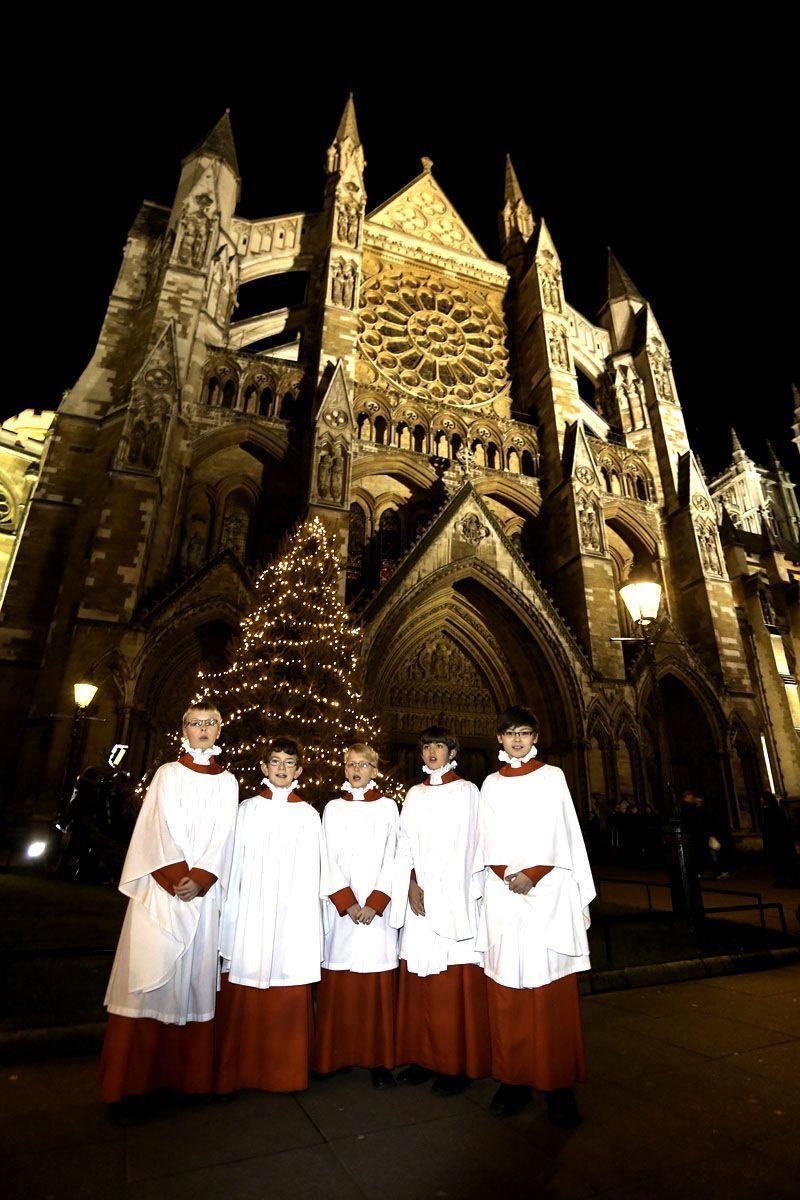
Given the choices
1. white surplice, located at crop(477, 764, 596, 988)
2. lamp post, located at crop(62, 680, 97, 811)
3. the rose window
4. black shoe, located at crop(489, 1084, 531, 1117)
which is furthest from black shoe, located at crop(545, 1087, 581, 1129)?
the rose window

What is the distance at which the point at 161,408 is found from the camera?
1296 centimetres

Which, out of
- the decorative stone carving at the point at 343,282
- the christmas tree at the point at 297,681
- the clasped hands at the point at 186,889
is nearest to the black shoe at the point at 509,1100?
the clasped hands at the point at 186,889

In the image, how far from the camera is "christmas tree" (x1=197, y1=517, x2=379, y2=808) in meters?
9.38

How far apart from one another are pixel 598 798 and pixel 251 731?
308 inches

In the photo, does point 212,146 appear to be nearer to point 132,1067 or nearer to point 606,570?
point 606,570

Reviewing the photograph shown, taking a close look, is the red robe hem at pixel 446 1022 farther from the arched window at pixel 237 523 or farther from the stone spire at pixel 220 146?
the stone spire at pixel 220 146

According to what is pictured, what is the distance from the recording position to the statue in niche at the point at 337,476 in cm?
1336

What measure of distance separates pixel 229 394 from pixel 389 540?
18.7ft

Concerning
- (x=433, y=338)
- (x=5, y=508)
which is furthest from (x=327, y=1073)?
(x=5, y=508)

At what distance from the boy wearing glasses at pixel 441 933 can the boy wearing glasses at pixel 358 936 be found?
0.33ft

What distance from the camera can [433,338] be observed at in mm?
19938

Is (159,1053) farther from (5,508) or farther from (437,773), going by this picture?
(5,508)

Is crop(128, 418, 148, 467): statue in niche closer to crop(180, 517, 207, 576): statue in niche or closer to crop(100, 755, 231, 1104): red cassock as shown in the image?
crop(180, 517, 207, 576): statue in niche

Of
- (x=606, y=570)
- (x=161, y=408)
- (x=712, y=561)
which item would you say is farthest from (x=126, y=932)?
(x=712, y=561)
